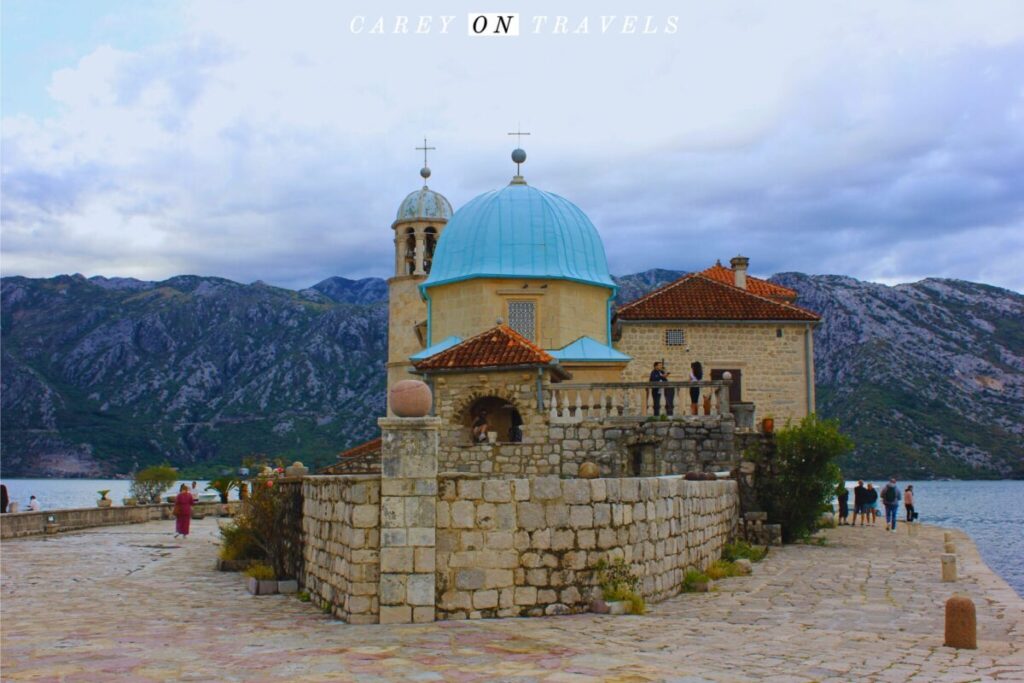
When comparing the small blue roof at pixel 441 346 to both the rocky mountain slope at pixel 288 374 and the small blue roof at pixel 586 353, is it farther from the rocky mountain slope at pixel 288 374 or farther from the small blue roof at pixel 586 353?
the rocky mountain slope at pixel 288 374

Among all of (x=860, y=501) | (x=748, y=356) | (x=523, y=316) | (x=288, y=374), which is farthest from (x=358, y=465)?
(x=288, y=374)

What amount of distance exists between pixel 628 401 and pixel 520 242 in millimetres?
7656

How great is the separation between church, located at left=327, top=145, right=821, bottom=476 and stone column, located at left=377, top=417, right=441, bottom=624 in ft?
37.2

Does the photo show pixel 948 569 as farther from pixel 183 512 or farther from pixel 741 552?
pixel 183 512

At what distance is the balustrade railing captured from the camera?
73.4 feet

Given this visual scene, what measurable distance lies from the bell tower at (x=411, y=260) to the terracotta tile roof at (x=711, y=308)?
8.37m

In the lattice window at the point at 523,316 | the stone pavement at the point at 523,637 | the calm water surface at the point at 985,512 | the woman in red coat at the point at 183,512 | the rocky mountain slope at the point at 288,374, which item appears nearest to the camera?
the stone pavement at the point at 523,637

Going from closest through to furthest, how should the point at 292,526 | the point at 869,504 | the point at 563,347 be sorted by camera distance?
the point at 292,526
the point at 563,347
the point at 869,504

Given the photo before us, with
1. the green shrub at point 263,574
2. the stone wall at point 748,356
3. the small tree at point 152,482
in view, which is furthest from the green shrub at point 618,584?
the small tree at point 152,482

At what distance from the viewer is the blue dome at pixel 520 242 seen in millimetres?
28469

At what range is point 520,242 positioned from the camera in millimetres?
28812

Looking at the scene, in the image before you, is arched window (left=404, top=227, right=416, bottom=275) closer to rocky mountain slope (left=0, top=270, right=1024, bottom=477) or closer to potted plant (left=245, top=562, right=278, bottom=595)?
potted plant (left=245, top=562, right=278, bottom=595)

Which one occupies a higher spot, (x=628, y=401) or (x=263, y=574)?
(x=628, y=401)

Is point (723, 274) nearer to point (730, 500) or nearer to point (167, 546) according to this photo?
point (730, 500)
